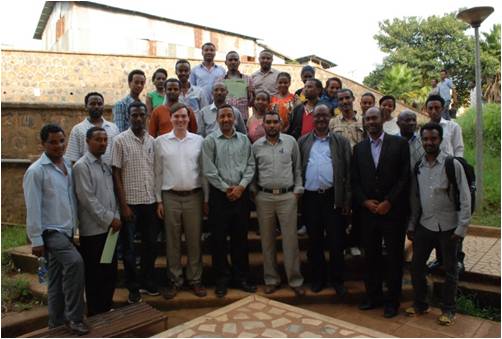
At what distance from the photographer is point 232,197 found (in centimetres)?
438

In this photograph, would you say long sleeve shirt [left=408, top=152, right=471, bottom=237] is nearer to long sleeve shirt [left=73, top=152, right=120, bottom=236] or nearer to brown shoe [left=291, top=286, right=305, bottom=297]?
brown shoe [left=291, top=286, right=305, bottom=297]

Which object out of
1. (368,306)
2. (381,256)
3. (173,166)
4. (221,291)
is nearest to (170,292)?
(221,291)

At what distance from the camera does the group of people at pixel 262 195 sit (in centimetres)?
385

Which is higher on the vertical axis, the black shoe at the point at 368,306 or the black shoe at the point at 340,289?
the black shoe at the point at 340,289

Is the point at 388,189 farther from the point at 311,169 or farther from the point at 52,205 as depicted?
the point at 52,205

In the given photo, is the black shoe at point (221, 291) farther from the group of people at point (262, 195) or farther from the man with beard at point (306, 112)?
the man with beard at point (306, 112)

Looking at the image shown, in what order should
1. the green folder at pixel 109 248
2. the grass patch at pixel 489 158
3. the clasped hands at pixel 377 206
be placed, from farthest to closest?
the grass patch at pixel 489 158, the clasped hands at pixel 377 206, the green folder at pixel 109 248

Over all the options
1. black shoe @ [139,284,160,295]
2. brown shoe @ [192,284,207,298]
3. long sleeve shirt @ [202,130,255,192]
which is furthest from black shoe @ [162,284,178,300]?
long sleeve shirt @ [202,130,255,192]

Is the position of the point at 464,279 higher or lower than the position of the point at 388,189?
lower

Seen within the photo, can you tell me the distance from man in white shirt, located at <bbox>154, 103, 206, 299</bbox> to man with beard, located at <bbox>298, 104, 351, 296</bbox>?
1191 millimetres

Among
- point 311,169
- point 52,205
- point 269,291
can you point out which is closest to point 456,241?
point 311,169

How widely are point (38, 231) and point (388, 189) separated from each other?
3.16m

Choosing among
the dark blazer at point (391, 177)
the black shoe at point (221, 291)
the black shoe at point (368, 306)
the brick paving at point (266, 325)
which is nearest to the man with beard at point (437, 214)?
the dark blazer at point (391, 177)

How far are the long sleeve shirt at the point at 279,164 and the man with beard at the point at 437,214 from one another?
1204 millimetres
